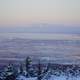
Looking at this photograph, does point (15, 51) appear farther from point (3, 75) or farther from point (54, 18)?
point (54, 18)

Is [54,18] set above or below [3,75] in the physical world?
above

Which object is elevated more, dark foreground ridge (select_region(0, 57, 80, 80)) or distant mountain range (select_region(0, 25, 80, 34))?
distant mountain range (select_region(0, 25, 80, 34))

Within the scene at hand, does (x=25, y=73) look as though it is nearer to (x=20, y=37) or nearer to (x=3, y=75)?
(x=3, y=75)

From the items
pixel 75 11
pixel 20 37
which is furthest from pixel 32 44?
pixel 75 11

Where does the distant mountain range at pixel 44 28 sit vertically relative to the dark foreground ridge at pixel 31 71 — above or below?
above

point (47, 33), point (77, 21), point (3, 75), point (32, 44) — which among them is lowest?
point (3, 75)

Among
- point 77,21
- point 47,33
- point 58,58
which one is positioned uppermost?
point 77,21

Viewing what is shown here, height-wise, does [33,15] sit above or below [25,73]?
above

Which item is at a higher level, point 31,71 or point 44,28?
point 44,28

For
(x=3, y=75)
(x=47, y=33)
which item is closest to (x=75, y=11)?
(x=47, y=33)
